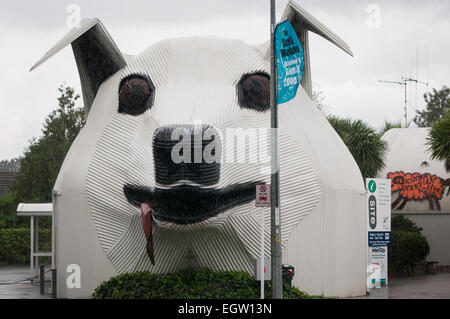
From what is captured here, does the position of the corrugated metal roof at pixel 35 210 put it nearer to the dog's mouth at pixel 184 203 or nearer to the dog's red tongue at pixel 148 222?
the dog's mouth at pixel 184 203

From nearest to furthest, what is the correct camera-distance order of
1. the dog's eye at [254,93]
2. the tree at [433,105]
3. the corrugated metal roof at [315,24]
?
1. the dog's eye at [254,93]
2. the corrugated metal roof at [315,24]
3. the tree at [433,105]

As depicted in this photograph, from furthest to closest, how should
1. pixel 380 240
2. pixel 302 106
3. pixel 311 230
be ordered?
pixel 380 240, pixel 302 106, pixel 311 230

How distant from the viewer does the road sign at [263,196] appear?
17.8m

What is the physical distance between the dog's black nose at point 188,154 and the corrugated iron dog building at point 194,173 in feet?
0.10

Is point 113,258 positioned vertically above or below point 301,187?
below

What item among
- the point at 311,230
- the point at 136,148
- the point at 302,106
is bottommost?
the point at 311,230

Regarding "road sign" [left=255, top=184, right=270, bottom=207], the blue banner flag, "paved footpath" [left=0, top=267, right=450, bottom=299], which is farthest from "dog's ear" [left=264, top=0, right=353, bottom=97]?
"paved footpath" [left=0, top=267, right=450, bottom=299]

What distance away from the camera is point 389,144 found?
4216 cm

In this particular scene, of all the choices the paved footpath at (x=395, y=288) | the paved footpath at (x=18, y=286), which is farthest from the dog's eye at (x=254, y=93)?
the paved footpath at (x=18, y=286)
